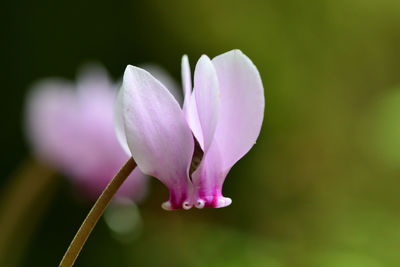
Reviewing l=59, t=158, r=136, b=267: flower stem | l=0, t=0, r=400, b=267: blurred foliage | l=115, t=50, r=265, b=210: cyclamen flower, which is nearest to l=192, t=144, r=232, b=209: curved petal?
l=115, t=50, r=265, b=210: cyclamen flower

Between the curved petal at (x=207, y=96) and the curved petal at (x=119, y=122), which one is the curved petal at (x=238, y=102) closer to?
the curved petal at (x=207, y=96)

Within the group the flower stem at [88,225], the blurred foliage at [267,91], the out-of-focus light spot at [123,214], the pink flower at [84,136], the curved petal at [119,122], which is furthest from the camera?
the blurred foliage at [267,91]

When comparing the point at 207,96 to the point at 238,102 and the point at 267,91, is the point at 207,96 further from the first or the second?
the point at 267,91

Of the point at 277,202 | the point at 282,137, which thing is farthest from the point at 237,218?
the point at 282,137

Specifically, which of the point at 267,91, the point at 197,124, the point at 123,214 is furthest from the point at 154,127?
the point at 267,91

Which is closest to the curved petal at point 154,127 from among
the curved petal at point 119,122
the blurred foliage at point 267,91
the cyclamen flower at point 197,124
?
the cyclamen flower at point 197,124

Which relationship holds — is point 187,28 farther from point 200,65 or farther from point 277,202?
point 200,65
